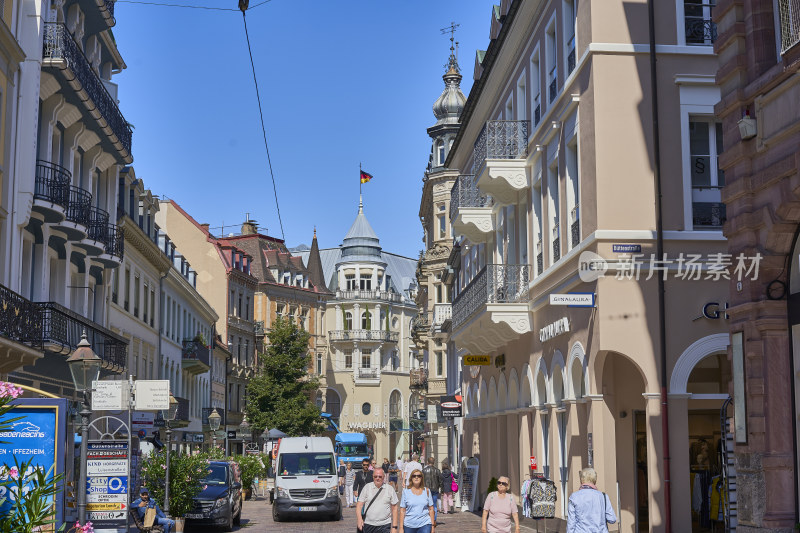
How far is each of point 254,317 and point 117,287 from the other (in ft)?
163

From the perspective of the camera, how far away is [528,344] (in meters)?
27.2

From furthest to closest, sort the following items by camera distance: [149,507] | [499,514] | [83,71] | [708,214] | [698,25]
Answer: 1. [83,71]
2. [149,507]
3. [698,25]
4. [708,214]
5. [499,514]

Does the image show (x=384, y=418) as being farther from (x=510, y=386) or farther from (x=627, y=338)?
(x=627, y=338)

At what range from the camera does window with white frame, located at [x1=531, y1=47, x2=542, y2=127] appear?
25.2 meters

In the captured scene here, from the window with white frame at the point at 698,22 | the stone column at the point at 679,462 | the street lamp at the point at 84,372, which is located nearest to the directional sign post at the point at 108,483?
the street lamp at the point at 84,372

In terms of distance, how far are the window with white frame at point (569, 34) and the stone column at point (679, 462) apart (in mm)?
6807

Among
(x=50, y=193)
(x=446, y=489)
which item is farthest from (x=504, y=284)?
(x=50, y=193)

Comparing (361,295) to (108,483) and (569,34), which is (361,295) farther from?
(108,483)

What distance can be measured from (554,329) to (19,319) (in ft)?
35.1

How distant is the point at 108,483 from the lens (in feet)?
63.2

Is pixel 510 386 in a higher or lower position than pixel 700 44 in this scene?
lower

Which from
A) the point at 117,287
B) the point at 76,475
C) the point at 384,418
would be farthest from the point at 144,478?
the point at 384,418

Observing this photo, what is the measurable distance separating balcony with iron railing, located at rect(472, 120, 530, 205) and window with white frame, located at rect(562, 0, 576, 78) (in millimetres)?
4102

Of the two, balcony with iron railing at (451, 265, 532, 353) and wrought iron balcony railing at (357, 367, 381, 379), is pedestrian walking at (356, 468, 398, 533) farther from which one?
wrought iron balcony railing at (357, 367, 381, 379)
